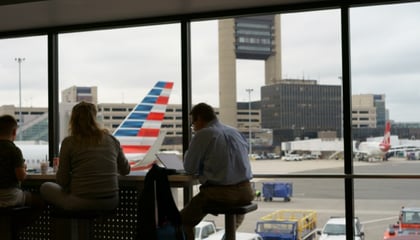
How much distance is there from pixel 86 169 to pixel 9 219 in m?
0.98

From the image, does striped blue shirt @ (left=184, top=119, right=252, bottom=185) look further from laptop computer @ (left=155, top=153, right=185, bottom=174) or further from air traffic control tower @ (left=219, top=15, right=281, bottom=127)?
air traffic control tower @ (left=219, top=15, right=281, bottom=127)

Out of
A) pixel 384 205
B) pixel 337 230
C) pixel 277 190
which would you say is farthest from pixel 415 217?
pixel 277 190

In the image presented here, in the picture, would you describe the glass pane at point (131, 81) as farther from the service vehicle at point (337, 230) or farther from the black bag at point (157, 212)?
the service vehicle at point (337, 230)

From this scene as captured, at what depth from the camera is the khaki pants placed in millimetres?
3527

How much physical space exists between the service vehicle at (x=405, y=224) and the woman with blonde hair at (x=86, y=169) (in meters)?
2.18

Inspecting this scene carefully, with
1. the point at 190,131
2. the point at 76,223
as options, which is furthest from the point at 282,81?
the point at 76,223

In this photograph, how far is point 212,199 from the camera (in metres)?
3.55

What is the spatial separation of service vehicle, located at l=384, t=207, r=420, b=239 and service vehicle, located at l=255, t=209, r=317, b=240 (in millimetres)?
594

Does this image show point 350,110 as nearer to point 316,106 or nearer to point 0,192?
point 316,106

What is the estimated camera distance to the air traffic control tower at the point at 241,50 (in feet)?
15.0

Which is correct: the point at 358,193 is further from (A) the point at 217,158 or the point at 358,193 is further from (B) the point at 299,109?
(A) the point at 217,158

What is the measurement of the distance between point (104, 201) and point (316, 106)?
1.98 meters

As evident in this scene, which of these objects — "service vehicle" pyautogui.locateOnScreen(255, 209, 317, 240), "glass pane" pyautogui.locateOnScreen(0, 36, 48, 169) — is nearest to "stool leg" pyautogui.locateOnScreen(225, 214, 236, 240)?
"service vehicle" pyautogui.locateOnScreen(255, 209, 317, 240)

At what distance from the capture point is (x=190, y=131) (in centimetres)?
468
